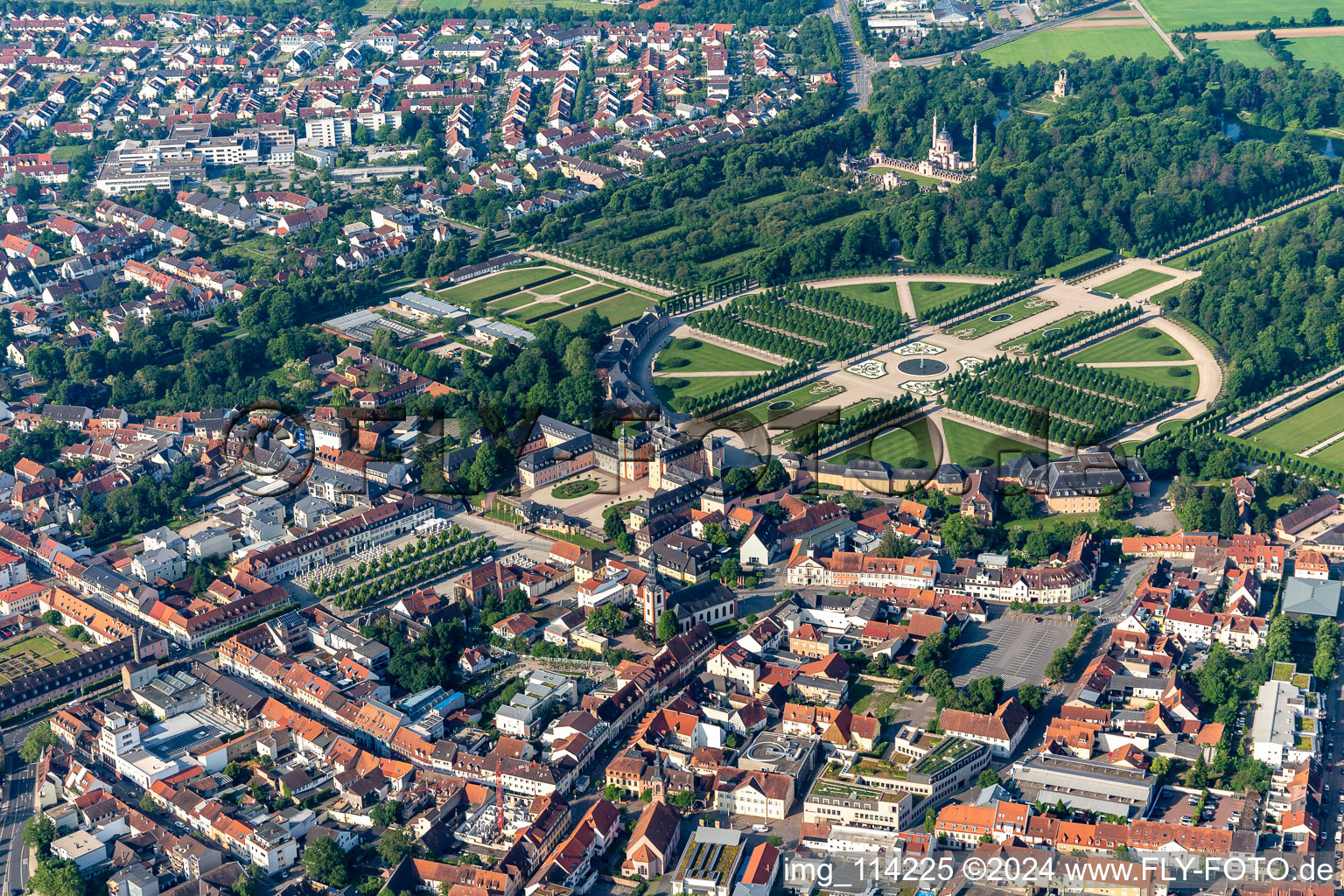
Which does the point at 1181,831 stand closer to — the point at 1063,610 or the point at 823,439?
the point at 1063,610

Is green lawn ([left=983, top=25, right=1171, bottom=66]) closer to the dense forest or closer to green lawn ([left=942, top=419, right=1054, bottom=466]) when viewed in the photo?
the dense forest

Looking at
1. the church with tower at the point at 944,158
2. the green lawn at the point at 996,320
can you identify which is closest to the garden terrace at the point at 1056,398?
the green lawn at the point at 996,320

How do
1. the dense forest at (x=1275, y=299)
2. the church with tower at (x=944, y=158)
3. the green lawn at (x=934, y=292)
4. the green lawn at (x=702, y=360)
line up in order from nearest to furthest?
the dense forest at (x=1275, y=299), the green lawn at (x=702, y=360), the green lawn at (x=934, y=292), the church with tower at (x=944, y=158)

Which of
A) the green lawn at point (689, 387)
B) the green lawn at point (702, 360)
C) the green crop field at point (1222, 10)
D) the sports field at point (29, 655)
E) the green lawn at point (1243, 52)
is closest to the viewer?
the sports field at point (29, 655)

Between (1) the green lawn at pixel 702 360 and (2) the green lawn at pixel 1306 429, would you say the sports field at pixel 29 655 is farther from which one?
(2) the green lawn at pixel 1306 429

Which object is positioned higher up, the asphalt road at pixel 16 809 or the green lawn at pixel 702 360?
the green lawn at pixel 702 360

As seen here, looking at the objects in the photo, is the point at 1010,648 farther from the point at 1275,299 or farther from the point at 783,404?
the point at 1275,299

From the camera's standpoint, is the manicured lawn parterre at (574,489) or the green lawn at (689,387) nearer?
the manicured lawn parterre at (574,489)

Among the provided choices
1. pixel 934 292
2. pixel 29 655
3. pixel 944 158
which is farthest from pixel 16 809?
pixel 944 158
